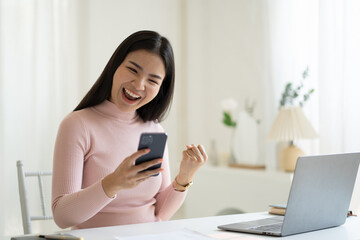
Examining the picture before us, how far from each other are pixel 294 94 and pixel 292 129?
32cm

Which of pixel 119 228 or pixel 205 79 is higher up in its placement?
pixel 205 79

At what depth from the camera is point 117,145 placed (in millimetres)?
1666

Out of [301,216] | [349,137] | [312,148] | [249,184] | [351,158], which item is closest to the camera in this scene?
[301,216]

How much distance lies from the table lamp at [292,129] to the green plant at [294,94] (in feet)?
0.66

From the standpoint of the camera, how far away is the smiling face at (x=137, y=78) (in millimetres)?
1573

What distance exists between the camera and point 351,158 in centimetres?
138

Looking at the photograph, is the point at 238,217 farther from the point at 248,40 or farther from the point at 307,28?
the point at 248,40

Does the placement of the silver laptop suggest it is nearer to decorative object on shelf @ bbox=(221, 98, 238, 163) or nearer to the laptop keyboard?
the laptop keyboard

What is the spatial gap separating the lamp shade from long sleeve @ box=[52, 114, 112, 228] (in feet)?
4.61

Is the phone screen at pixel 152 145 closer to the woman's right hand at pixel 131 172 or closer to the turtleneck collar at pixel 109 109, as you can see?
the woman's right hand at pixel 131 172

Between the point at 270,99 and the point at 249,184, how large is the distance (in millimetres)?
595

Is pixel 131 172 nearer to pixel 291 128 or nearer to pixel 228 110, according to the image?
pixel 291 128

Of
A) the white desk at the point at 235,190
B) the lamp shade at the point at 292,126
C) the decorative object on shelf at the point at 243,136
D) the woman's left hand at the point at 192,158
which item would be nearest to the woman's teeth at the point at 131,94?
the woman's left hand at the point at 192,158

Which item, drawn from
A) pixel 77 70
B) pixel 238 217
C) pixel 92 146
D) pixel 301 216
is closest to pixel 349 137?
pixel 238 217
